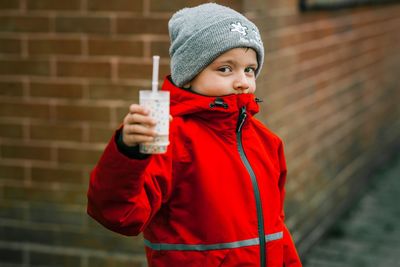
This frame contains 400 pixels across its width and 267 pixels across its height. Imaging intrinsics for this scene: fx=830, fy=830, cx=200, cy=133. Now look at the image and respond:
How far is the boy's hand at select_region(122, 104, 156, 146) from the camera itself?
6.87ft

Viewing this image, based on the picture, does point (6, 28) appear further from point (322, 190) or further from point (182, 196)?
point (322, 190)

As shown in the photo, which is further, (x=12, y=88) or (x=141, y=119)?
(x=12, y=88)

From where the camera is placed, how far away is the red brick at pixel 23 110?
466 cm

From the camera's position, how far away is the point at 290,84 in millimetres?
5477

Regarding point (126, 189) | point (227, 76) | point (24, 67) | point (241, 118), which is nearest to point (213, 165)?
point (241, 118)

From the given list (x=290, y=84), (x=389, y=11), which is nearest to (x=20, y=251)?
(x=290, y=84)

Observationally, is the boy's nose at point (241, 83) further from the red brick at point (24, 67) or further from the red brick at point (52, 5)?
the red brick at point (24, 67)

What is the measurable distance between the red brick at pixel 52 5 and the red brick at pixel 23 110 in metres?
0.54

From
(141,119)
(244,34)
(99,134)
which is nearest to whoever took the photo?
(141,119)

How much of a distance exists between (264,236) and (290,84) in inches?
114

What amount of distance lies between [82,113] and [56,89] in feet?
0.67

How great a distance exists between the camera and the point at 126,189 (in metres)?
2.25

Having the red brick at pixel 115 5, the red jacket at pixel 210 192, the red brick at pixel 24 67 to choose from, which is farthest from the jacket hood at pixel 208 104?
the red brick at pixel 24 67

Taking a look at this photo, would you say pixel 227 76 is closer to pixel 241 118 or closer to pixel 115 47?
pixel 241 118
